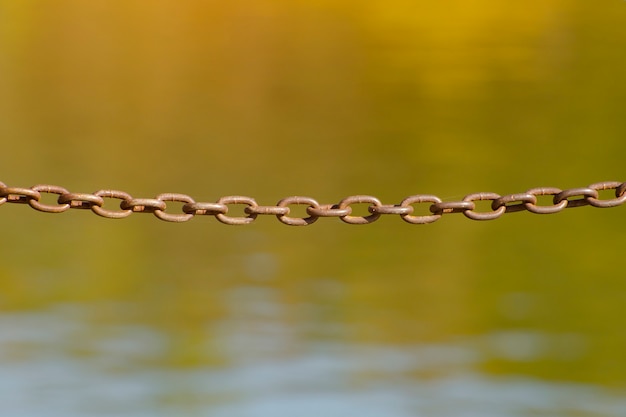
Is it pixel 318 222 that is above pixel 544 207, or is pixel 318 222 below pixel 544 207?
above

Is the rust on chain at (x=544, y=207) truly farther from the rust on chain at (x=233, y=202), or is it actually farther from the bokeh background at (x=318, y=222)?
the bokeh background at (x=318, y=222)

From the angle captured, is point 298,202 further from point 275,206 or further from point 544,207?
point 544,207

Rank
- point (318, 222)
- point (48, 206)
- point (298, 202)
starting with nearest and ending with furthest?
point (48, 206), point (298, 202), point (318, 222)

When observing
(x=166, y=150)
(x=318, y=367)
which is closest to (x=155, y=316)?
(x=318, y=367)

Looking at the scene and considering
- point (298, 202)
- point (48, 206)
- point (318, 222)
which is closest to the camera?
point (48, 206)

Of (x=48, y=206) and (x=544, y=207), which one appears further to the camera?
(x=544, y=207)

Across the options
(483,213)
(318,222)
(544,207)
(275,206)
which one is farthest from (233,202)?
(318,222)

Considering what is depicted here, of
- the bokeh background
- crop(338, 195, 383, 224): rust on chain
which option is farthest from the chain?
the bokeh background

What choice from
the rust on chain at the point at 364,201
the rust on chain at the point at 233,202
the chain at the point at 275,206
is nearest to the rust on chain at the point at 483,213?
the chain at the point at 275,206
